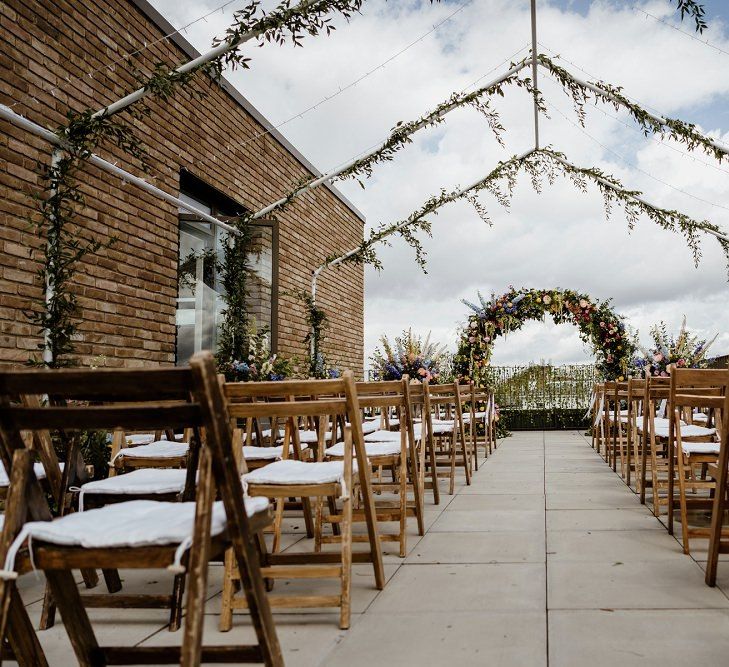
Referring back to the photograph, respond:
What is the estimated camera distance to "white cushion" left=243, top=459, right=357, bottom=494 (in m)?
2.50

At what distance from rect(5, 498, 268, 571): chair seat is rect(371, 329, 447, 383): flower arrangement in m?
7.26

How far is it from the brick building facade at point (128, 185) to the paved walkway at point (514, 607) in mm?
2501

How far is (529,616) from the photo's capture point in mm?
2420

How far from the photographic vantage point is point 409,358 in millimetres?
9109

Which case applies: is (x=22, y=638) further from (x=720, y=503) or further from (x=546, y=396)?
(x=546, y=396)

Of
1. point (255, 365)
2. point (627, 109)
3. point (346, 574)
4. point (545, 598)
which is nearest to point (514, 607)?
point (545, 598)

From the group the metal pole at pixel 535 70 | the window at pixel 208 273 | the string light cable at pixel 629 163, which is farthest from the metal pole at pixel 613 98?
the window at pixel 208 273

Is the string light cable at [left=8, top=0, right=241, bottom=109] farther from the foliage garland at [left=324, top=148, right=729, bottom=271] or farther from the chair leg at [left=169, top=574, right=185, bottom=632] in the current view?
the foliage garland at [left=324, top=148, right=729, bottom=271]

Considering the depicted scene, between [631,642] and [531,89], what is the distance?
700cm

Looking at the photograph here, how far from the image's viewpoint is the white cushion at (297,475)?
2.50 metres

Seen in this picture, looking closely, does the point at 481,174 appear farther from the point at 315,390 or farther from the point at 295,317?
the point at 315,390

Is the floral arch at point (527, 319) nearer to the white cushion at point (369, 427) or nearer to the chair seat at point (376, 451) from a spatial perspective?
the white cushion at point (369, 427)

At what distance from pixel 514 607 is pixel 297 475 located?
0.88 meters

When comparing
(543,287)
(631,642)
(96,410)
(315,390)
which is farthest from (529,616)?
(543,287)
